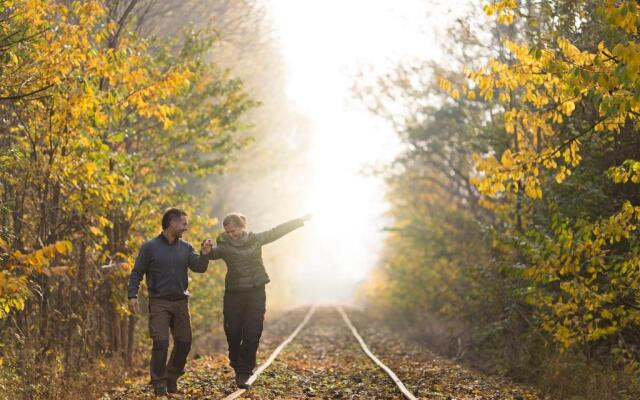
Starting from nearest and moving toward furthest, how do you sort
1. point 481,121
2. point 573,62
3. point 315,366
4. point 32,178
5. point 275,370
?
point 573,62
point 32,178
point 275,370
point 315,366
point 481,121

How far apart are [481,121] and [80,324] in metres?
11.1

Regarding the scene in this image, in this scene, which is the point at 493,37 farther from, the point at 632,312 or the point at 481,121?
the point at 632,312

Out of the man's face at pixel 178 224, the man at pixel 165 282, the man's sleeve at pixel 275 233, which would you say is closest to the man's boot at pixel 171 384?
the man at pixel 165 282

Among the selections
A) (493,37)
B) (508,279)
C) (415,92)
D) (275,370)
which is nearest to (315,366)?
(275,370)

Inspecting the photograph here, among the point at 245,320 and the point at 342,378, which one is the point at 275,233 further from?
the point at 342,378

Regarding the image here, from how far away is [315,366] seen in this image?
12148 millimetres

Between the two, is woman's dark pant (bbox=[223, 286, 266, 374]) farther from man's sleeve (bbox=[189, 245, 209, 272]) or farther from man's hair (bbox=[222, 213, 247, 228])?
man's hair (bbox=[222, 213, 247, 228])

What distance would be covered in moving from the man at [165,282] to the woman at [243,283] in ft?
1.85

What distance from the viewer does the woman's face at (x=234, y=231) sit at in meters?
8.98

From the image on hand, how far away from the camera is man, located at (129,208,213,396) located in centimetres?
821

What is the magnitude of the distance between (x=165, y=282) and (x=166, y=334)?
61 cm

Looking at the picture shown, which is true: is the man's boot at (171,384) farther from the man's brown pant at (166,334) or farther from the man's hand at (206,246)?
the man's hand at (206,246)

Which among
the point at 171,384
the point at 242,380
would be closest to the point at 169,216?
the point at 171,384

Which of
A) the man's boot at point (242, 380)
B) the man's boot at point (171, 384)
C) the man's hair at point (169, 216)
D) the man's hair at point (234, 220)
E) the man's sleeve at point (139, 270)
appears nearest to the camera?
the man's sleeve at point (139, 270)
